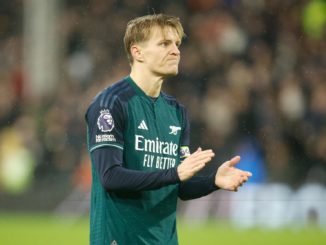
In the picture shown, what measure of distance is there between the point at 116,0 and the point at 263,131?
2.65m

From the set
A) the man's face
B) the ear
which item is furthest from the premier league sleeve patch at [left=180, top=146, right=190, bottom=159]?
the ear

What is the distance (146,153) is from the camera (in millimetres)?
4445

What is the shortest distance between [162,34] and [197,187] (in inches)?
33.7

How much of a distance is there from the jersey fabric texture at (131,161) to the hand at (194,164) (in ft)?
1.34

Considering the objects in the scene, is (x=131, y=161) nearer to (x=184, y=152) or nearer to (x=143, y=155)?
(x=143, y=155)

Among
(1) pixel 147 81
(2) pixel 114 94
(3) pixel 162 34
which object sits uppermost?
(3) pixel 162 34

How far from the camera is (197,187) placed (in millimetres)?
4586

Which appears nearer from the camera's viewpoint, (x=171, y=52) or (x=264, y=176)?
(x=171, y=52)

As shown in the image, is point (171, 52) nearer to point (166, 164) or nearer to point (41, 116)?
point (166, 164)

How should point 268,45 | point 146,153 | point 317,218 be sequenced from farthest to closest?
point 268,45, point 317,218, point 146,153

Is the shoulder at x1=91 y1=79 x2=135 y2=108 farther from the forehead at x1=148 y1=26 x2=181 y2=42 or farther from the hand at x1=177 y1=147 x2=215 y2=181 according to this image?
the hand at x1=177 y1=147 x2=215 y2=181

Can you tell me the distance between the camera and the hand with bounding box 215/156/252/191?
4184 mm

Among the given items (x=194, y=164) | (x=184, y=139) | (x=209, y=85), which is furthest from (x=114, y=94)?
(x=209, y=85)

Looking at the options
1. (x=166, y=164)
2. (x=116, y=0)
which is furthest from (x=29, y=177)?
(x=166, y=164)
